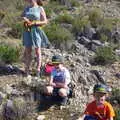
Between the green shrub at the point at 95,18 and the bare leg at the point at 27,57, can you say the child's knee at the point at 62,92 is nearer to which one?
the bare leg at the point at 27,57

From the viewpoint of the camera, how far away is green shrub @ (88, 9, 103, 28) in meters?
15.0

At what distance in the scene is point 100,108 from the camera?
291 inches

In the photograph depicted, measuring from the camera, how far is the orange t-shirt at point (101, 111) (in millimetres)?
7379

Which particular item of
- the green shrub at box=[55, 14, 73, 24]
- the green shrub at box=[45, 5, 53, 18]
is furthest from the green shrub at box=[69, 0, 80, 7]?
the green shrub at box=[55, 14, 73, 24]

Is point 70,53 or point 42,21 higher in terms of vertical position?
point 42,21

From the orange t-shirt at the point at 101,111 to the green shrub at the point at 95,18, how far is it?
24.7ft

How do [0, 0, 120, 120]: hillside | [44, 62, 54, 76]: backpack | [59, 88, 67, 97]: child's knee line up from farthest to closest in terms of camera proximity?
[44, 62, 54, 76]: backpack, [0, 0, 120, 120]: hillside, [59, 88, 67, 97]: child's knee

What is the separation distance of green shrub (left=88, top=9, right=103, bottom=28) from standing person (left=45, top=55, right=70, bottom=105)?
19.4 feet

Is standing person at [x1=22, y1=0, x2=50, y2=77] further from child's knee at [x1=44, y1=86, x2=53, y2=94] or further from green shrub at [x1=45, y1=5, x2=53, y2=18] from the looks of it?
green shrub at [x1=45, y1=5, x2=53, y2=18]

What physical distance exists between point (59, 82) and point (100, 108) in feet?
5.68

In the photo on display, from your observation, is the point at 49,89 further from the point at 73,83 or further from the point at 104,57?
the point at 104,57

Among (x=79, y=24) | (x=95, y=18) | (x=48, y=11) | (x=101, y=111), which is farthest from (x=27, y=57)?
(x=48, y=11)

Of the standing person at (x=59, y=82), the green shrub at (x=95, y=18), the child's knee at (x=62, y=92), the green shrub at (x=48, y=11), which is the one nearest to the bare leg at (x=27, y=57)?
the standing person at (x=59, y=82)

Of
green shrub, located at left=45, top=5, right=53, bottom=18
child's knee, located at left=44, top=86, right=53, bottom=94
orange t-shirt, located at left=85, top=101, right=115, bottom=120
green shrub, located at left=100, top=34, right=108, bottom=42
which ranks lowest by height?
green shrub, located at left=100, top=34, right=108, bottom=42
